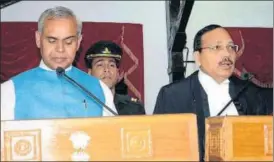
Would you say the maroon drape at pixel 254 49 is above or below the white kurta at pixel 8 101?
above

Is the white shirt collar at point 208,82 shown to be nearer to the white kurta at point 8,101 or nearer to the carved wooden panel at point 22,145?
the white kurta at point 8,101

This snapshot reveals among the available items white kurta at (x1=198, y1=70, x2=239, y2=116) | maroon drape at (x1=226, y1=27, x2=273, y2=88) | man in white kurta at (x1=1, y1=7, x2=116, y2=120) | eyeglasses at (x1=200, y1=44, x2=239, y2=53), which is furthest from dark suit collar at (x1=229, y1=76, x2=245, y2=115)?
maroon drape at (x1=226, y1=27, x2=273, y2=88)

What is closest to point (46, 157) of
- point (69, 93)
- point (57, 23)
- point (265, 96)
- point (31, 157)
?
point (31, 157)

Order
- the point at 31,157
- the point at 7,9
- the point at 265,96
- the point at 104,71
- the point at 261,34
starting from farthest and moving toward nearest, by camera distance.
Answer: the point at 261,34, the point at 7,9, the point at 104,71, the point at 265,96, the point at 31,157

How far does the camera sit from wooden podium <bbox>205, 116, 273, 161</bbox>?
1.13 metres

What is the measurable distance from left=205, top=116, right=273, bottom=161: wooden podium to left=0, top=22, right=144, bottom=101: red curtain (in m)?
3.06

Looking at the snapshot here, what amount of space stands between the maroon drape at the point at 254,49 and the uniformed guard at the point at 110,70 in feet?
6.46

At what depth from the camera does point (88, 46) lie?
170 inches

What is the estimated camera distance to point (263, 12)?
4.62 metres

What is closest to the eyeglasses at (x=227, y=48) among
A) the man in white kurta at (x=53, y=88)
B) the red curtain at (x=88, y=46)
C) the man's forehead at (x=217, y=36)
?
the man's forehead at (x=217, y=36)

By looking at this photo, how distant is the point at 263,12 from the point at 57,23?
11.6ft

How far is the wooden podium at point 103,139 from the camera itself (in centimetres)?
104

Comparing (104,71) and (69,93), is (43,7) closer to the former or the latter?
(104,71)

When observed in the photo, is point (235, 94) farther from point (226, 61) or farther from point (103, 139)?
point (103, 139)
